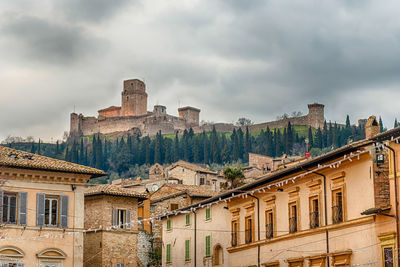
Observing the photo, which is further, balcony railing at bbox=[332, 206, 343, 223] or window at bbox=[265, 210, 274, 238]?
window at bbox=[265, 210, 274, 238]

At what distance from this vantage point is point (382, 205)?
30609 mm

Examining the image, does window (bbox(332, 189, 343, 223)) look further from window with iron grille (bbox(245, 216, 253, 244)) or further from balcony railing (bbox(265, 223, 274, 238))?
window with iron grille (bbox(245, 216, 253, 244))

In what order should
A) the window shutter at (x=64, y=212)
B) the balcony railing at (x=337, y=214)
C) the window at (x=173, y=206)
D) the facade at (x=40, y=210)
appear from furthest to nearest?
the window at (x=173, y=206)
the window shutter at (x=64, y=212)
the facade at (x=40, y=210)
the balcony railing at (x=337, y=214)

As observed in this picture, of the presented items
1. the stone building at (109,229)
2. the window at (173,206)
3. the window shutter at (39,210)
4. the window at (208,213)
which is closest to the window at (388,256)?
the window shutter at (39,210)

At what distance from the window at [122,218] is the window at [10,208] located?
35.8 ft

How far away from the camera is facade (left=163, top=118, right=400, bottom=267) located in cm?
3039

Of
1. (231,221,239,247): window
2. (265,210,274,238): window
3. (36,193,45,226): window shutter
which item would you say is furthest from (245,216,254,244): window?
(36,193,45,226): window shutter

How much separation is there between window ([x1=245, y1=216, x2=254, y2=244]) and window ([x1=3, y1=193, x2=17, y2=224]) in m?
12.1

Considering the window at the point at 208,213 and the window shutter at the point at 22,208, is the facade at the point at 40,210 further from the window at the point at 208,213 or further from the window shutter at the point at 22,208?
the window at the point at 208,213

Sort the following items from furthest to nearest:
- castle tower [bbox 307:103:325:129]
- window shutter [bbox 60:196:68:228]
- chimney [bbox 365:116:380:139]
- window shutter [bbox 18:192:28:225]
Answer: castle tower [bbox 307:103:325:129], window shutter [bbox 60:196:68:228], window shutter [bbox 18:192:28:225], chimney [bbox 365:116:380:139]

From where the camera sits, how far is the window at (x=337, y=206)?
33.6m

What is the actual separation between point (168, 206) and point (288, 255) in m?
27.2

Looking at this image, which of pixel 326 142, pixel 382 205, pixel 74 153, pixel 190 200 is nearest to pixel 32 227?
pixel 382 205

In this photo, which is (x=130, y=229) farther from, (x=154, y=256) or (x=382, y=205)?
(x=382, y=205)
